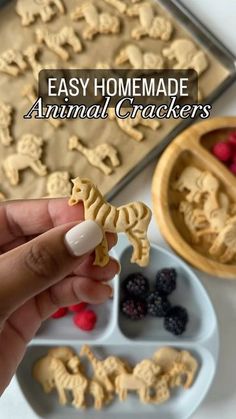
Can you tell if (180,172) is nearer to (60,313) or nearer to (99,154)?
(99,154)

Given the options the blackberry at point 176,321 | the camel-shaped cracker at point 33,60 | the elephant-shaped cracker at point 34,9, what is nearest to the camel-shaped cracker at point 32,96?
the camel-shaped cracker at point 33,60

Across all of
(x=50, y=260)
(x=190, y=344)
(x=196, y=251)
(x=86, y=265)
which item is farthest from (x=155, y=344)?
(x=50, y=260)

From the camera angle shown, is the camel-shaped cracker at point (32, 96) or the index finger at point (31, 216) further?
the camel-shaped cracker at point (32, 96)

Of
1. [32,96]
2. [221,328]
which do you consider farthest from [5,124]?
[221,328]

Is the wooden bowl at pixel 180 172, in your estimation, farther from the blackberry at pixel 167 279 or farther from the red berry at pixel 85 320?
the red berry at pixel 85 320

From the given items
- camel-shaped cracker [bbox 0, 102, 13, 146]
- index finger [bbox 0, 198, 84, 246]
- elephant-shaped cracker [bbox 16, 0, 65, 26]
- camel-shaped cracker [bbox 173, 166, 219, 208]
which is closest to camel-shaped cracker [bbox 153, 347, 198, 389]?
camel-shaped cracker [bbox 173, 166, 219, 208]

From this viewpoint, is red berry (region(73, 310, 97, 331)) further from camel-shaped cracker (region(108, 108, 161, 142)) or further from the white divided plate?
camel-shaped cracker (region(108, 108, 161, 142))

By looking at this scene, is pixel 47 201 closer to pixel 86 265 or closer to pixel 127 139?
pixel 86 265
